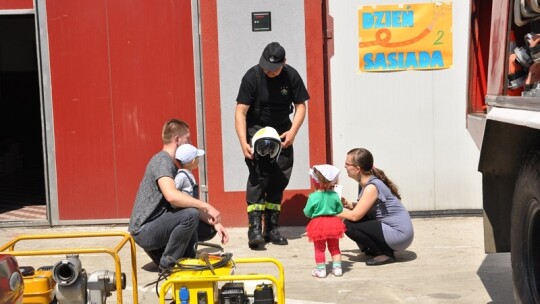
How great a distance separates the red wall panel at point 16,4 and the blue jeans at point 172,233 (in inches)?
131

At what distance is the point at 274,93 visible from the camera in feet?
28.2

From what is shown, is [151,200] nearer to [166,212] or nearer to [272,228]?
[166,212]

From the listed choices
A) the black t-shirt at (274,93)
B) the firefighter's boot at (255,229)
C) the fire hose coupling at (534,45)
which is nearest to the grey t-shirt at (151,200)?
the firefighter's boot at (255,229)

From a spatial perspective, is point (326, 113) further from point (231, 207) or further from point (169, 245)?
point (169, 245)

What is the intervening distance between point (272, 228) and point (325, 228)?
1453 mm

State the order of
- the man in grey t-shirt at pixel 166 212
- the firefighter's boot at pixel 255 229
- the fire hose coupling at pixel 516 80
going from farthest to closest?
the firefighter's boot at pixel 255 229 < the man in grey t-shirt at pixel 166 212 < the fire hose coupling at pixel 516 80

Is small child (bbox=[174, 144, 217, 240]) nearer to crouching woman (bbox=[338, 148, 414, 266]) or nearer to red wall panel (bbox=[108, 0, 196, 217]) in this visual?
crouching woman (bbox=[338, 148, 414, 266])

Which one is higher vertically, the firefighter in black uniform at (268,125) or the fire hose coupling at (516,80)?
the fire hose coupling at (516,80)

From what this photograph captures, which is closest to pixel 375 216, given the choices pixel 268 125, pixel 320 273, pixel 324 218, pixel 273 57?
pixel 324 218

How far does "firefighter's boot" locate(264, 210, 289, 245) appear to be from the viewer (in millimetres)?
8672

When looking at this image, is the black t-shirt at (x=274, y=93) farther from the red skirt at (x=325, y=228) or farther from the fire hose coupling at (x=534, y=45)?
the fire hose coupling at (x=534, y=45)

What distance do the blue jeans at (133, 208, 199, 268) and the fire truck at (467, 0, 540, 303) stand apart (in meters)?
2.32

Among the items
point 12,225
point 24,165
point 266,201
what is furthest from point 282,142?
point 24,165

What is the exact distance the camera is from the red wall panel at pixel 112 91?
9445 mm
